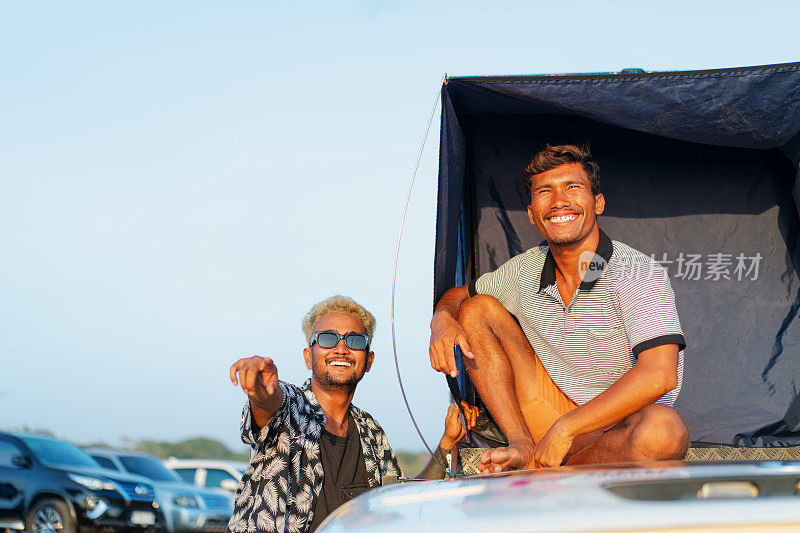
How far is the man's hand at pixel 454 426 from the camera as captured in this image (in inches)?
151

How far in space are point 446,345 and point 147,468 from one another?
31.8 ft

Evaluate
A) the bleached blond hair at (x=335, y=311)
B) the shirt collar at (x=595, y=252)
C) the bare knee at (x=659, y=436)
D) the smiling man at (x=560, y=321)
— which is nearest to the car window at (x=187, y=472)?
the bleached blond hair at (x=335, y=311)

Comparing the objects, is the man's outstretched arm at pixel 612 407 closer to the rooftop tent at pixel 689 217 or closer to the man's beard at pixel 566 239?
the man's beard at pixel 566 239

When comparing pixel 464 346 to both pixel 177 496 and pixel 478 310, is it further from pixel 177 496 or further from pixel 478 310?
pixel 177 496

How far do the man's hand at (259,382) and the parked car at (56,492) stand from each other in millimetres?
6612

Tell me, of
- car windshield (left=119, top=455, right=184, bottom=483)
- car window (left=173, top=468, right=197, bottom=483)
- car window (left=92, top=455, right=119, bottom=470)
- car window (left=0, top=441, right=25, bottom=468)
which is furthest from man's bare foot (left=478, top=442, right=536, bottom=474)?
car window (left=173, top=468, right=197, bottom=483)

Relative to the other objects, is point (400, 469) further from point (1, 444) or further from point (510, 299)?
point (1, 444)

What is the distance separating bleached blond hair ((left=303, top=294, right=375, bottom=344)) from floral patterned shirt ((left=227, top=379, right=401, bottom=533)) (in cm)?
53

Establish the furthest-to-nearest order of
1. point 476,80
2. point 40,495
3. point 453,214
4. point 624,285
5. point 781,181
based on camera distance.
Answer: point 40,495 < point 781,181 < point 453,214 < point 476,80 < point 624,285

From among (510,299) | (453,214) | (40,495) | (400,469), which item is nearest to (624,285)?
(510,299)

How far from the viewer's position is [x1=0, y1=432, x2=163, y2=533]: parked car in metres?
8.60

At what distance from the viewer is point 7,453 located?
8859mm

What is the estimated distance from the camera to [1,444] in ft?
29.3

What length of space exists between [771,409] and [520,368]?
1.42 meters
